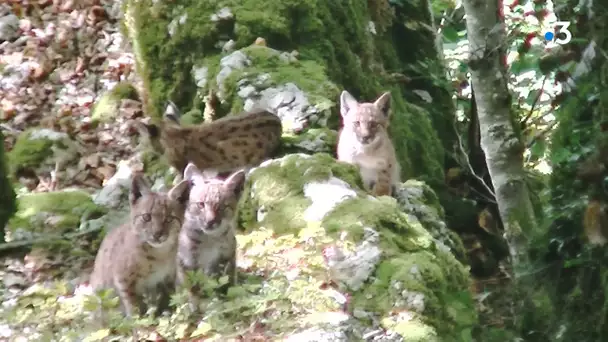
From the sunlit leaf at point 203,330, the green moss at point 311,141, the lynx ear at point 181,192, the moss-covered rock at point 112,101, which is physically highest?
the moss-covered rock at point 112,101

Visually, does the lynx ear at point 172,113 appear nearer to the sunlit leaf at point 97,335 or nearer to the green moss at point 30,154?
the green moss at point 30,154

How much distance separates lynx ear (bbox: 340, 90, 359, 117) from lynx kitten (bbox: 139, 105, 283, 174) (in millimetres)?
601

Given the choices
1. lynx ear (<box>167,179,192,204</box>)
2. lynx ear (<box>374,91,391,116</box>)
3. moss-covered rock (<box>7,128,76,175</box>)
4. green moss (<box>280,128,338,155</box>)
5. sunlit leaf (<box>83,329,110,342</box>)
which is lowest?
sunlit leaf (<box>83,329,110,342</box>)

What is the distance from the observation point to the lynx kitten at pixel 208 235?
5133 millimetres

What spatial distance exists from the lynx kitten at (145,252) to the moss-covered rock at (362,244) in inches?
32.4

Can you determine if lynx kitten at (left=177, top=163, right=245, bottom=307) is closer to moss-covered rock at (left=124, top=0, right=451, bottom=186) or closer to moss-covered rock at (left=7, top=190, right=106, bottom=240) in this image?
moss-covered rock at (left=7, top=190, right=106, bottom=240)

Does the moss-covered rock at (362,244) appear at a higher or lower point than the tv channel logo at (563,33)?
lower

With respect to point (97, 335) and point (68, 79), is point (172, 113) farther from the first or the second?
point (97, 335)

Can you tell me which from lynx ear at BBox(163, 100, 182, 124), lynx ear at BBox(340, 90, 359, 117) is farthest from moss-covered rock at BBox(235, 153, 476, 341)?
lynx ear at BBox(163, 100, 182, 124)

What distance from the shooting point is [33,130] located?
879 cm

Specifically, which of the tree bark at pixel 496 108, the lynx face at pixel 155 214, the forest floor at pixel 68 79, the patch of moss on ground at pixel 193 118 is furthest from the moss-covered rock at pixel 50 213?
the tree bark at pixel 496 108

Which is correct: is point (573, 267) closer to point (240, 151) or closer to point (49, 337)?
point (49, 337)

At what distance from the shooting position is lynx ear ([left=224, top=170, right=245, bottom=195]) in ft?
17.6

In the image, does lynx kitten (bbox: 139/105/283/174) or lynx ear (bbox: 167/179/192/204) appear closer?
lynx ear (bbox: 167/179/192/204)
